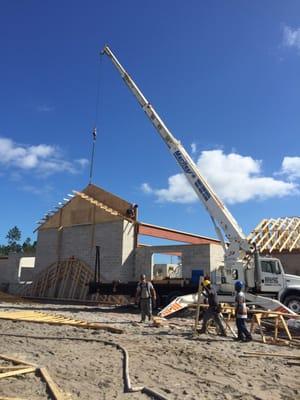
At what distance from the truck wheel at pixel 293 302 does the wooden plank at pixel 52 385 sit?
1172 centimetres

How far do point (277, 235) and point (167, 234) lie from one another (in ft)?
25.4

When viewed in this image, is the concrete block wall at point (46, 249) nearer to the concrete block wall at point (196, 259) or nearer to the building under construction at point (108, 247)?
the building under construction at point (108, 247)

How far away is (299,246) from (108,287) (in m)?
11.2

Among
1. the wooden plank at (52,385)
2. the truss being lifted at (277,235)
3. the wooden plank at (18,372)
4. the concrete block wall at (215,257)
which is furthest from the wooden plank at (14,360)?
the truss being lifted at (277,235)

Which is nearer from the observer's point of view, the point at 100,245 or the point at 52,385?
the point at 52,385

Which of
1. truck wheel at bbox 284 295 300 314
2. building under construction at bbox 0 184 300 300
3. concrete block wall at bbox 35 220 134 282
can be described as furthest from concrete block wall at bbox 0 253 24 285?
truck wheel at bbox 284 295 300 314

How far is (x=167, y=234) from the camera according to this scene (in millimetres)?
28500

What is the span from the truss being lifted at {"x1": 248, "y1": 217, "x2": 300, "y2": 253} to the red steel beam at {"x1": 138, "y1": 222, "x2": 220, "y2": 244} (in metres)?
6.55

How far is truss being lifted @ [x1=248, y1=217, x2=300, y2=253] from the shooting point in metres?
23.2

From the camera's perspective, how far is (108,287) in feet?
68.2

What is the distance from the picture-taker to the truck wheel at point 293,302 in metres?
15.4

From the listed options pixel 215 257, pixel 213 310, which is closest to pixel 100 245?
pixel 215 257

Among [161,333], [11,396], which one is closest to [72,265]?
[161,333]

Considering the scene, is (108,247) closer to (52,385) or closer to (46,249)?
(46,249)
